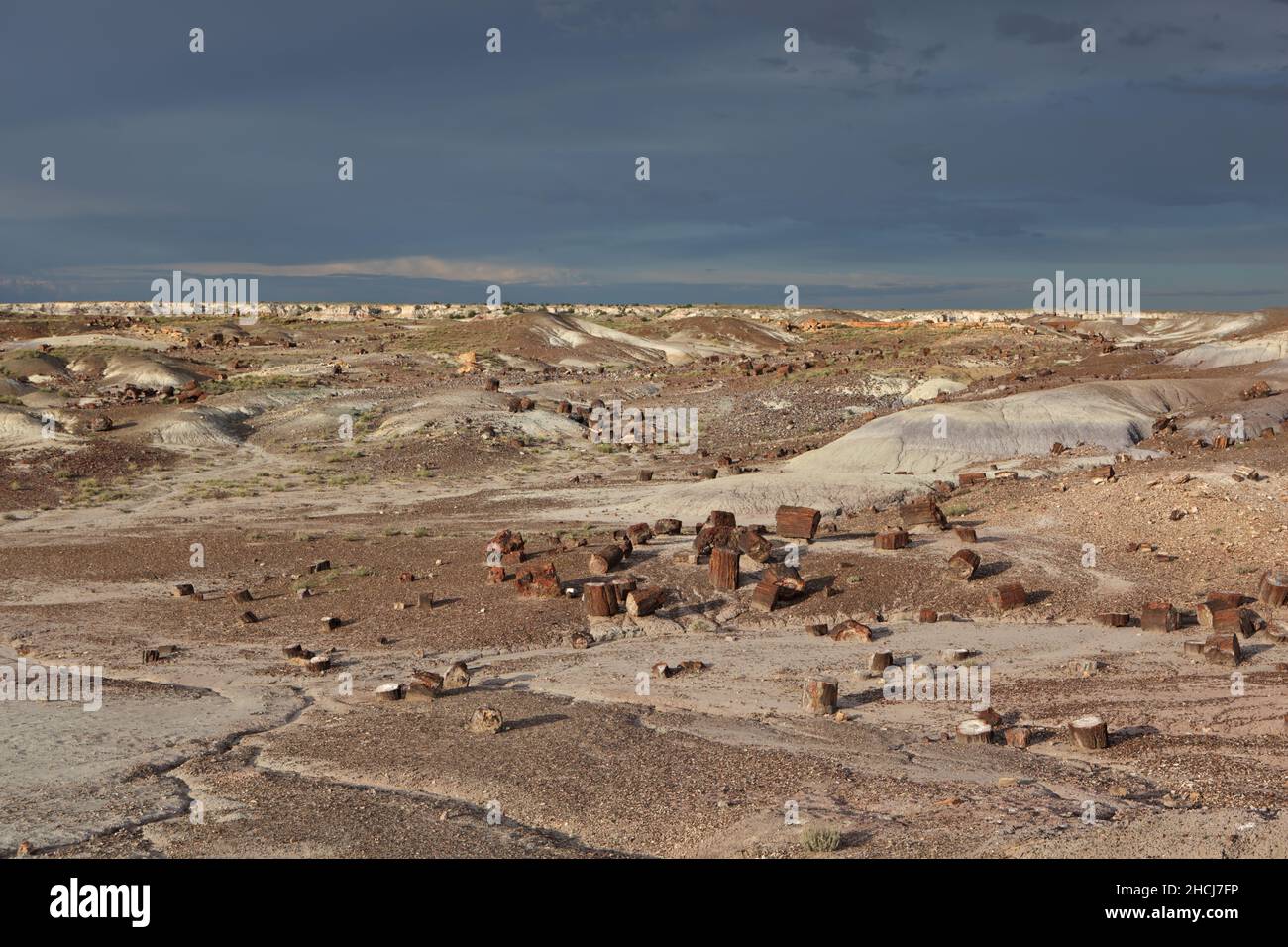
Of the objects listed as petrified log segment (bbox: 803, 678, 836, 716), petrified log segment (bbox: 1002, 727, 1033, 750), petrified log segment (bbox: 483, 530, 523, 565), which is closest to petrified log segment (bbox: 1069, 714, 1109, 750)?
petrified log segment (bbox: 1002, 727, 1033, 750)

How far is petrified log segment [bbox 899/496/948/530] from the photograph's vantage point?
1884 cm

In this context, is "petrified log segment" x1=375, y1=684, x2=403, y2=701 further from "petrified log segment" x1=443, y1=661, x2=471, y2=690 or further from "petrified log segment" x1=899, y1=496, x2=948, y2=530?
"petrified log segment" x1=899, y1=496, x2=948, y2=530

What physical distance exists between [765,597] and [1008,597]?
3.25 metres

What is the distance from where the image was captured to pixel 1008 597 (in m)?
15.2

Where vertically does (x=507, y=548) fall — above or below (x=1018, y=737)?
above

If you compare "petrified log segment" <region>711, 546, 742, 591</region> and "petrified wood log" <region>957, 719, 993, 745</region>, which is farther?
"petrified log segment" <region>711, 546, 742, 591</region>

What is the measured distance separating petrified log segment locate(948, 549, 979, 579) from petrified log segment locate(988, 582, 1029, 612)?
783 millimetres

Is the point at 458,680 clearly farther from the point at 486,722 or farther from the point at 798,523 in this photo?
the point at 798,523

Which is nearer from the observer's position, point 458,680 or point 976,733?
point 976,733

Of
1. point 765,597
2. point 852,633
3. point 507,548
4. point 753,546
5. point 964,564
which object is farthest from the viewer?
point 507,548

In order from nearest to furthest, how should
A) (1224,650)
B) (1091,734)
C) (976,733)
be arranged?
(1091,734) → (976,733) → (1224,650)

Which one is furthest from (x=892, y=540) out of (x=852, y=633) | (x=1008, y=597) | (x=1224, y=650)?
(x=1224, y=650)
